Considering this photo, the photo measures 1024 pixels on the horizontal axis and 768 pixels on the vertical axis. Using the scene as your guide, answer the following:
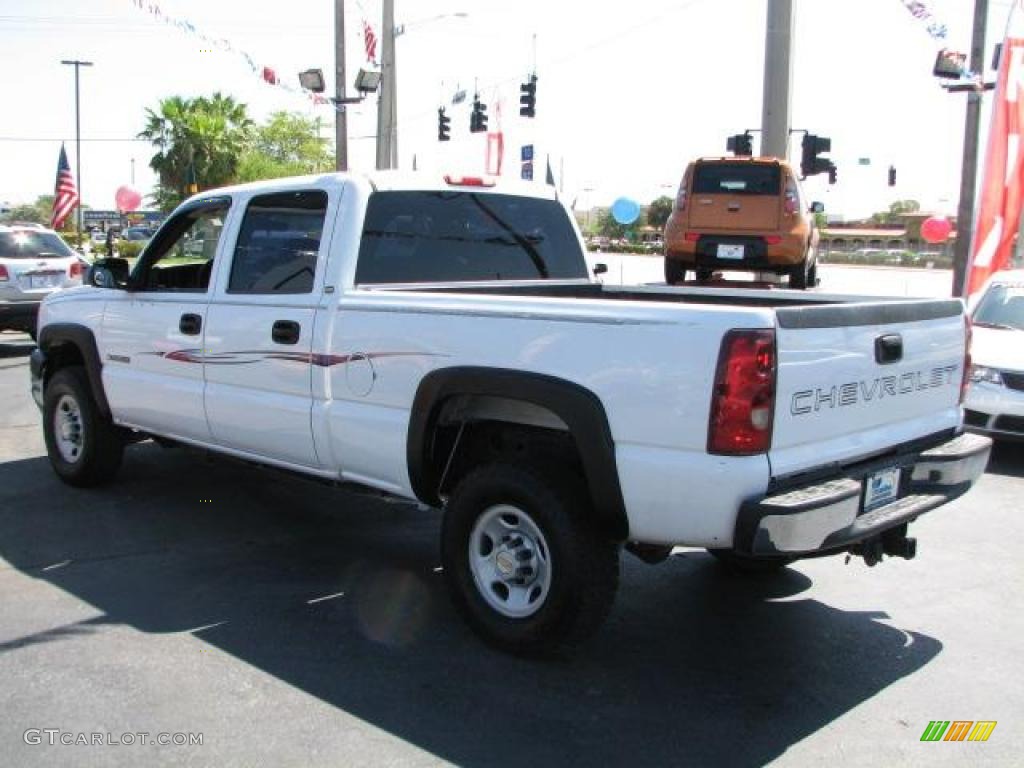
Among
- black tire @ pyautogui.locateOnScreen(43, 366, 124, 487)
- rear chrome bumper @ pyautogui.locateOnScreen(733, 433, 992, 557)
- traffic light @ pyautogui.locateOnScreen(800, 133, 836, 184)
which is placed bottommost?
black tire @ pyautogui.locateOnScreen(43, 366, 124, 487)

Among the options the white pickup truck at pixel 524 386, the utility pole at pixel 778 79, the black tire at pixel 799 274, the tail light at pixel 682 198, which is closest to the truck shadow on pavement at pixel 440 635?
the white pickup truck at pixel 524 386

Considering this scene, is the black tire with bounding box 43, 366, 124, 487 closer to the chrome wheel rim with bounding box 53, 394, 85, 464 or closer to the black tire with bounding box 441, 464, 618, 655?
the chrome wheel rim with bounding box 53, 394, 85, 464

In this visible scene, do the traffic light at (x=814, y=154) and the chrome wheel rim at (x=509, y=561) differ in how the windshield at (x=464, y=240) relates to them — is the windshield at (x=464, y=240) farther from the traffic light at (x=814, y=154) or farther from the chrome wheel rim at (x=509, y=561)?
the traffic light at (x=814, y=154)

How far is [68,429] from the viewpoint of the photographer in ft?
22.2

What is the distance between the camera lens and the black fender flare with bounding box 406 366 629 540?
11.8 feet

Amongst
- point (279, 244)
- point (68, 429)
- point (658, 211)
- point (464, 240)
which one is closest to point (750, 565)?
point (464, 240)

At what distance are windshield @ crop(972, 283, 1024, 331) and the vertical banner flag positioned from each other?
4268 millimetres

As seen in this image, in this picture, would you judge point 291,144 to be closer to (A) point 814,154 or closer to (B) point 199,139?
(B) point 199,139

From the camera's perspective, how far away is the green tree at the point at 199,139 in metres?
44.2

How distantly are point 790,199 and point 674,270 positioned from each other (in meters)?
1.97

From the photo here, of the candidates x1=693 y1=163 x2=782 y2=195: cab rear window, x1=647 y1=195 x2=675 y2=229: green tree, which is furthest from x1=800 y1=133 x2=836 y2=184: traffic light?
x1=647 y1=195 x2=675 y2=229: green tree

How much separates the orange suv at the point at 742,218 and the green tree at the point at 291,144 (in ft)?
111

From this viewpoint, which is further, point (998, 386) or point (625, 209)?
point (625, 209)

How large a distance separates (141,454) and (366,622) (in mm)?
4133
